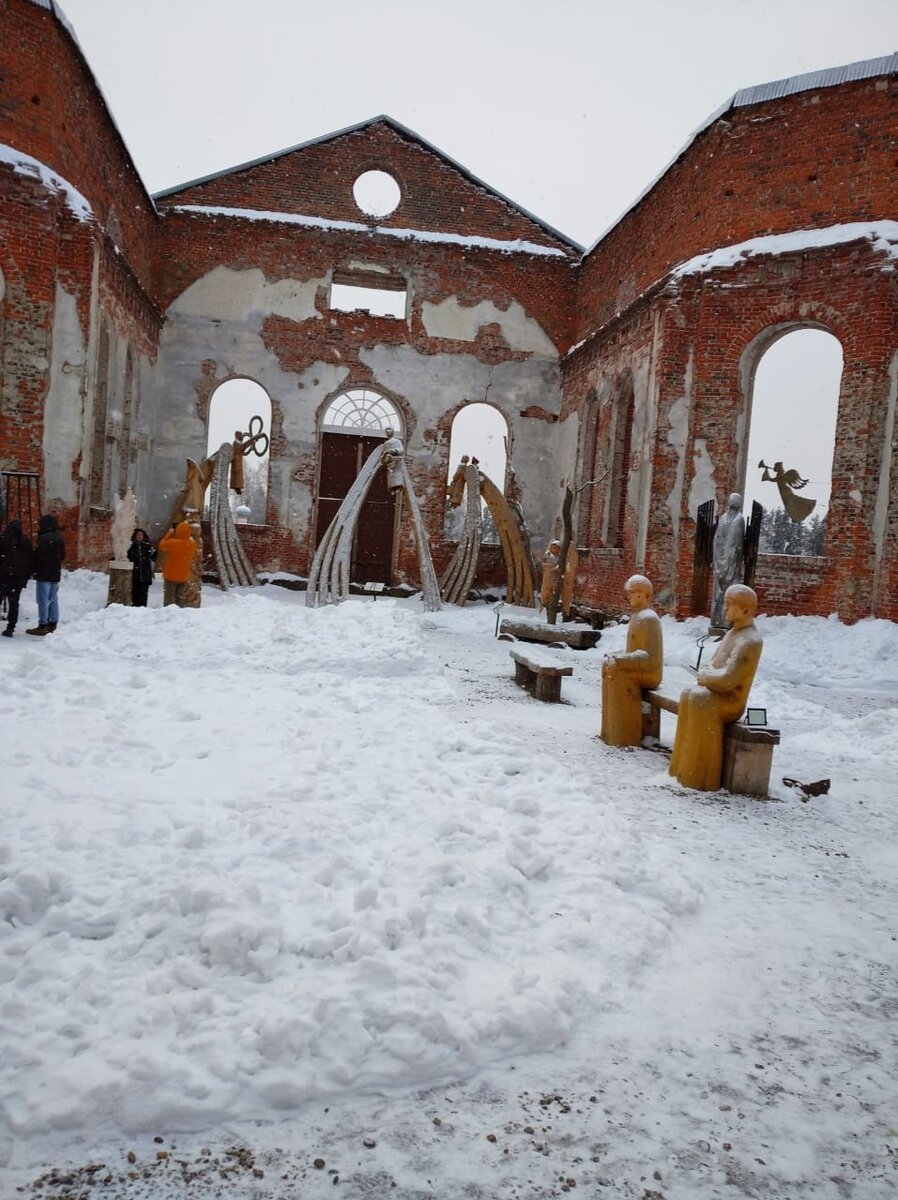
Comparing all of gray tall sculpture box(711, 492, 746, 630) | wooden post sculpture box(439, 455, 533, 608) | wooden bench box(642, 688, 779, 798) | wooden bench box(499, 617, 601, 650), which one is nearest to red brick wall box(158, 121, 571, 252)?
wooden post sculpture box(439, 455, 533, 608)

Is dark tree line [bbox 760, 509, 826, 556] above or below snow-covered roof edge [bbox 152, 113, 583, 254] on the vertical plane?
below

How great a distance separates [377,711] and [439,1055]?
4238 millimetres

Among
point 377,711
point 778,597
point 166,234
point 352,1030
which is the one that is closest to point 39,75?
point 166,234

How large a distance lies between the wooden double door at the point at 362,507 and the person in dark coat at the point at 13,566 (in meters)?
10.1

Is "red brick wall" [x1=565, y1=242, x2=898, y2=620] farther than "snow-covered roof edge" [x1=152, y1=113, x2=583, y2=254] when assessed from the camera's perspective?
No

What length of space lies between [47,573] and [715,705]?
807 cm

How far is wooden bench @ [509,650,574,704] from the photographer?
8.52 metres

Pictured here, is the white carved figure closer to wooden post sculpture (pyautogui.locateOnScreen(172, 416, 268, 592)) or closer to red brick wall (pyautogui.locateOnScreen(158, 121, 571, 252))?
wooden post sculpture (pyautogui.locateOnScreen(172, 416, 268, 592))

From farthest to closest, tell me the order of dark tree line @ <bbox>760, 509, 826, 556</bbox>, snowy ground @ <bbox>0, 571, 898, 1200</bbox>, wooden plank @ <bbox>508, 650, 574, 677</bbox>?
dark tree line @ <bbox>760, 509, 826, 556</bbox>
wooden plank @ <bbox>508, 650, 574, 677</bbox>
snowy ground @ <bbox>0, 571, 898, 1200</bbox>

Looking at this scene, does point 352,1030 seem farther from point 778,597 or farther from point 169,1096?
point 778,597

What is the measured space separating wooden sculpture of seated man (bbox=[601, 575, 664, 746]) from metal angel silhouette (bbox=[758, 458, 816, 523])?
8.48 meters

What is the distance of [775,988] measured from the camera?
3293 millimetres

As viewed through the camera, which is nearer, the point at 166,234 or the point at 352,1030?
the point at 352,1030

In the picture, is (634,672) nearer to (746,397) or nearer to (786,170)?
(746,397)
